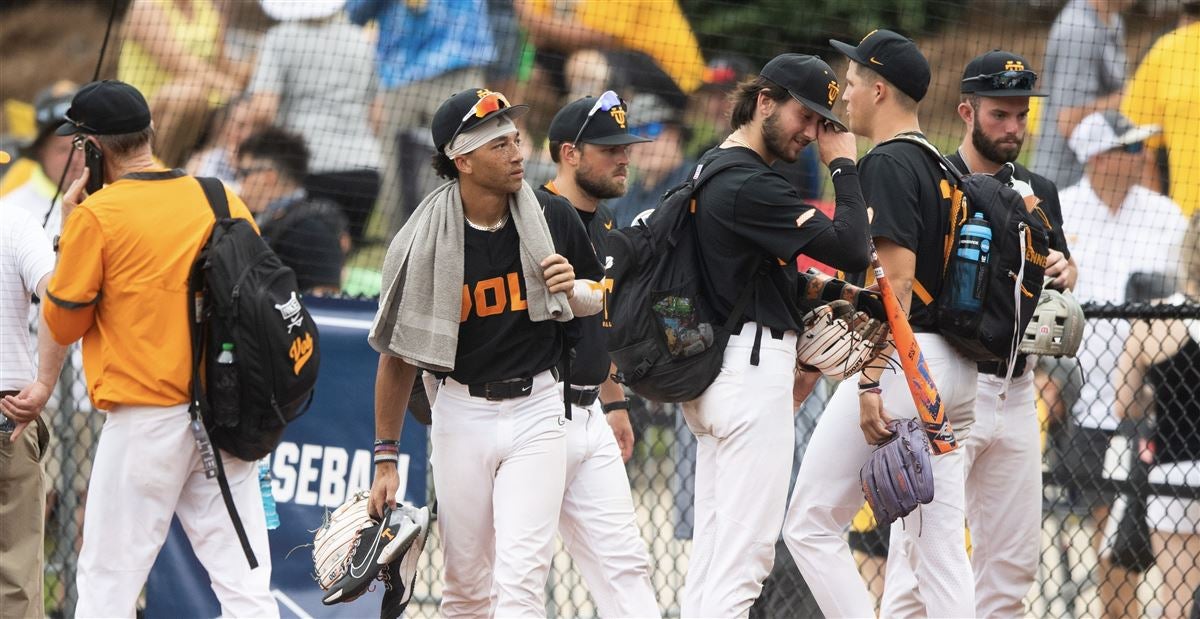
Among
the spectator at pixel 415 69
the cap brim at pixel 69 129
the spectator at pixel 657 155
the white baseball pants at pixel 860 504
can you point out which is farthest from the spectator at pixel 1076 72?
the cap brim at pixel 69 129

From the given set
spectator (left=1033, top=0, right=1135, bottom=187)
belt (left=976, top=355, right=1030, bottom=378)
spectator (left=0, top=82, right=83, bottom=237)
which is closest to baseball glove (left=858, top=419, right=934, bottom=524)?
belt (left=976, top=355, right=1030, bottom=378)

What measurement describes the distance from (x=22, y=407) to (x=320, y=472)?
171cm

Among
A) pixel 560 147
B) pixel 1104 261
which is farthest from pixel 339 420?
pixel 1104 261

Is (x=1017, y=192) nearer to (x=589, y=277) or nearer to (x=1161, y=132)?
(x=589, y=277)

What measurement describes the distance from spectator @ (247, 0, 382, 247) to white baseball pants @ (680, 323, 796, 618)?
4.91 meters

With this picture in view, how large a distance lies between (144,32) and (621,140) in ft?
19.4

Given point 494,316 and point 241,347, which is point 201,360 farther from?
Answer: point 494,316

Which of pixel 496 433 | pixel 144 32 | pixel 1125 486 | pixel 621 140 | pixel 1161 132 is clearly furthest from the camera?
pixel 144 32

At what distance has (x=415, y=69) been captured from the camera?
9.35 m

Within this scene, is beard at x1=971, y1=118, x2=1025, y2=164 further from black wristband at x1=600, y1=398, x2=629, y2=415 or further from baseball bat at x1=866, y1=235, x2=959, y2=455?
black wristband at x1=600, y1=398, x2=629, y2=415

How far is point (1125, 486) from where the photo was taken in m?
6.27

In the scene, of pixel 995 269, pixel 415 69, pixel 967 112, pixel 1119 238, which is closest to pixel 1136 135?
pixel 1119 238

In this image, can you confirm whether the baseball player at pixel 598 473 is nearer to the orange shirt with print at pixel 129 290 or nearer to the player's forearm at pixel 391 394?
the player's forearm at pixel 391 394

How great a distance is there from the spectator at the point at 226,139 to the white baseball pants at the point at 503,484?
17.1ft
